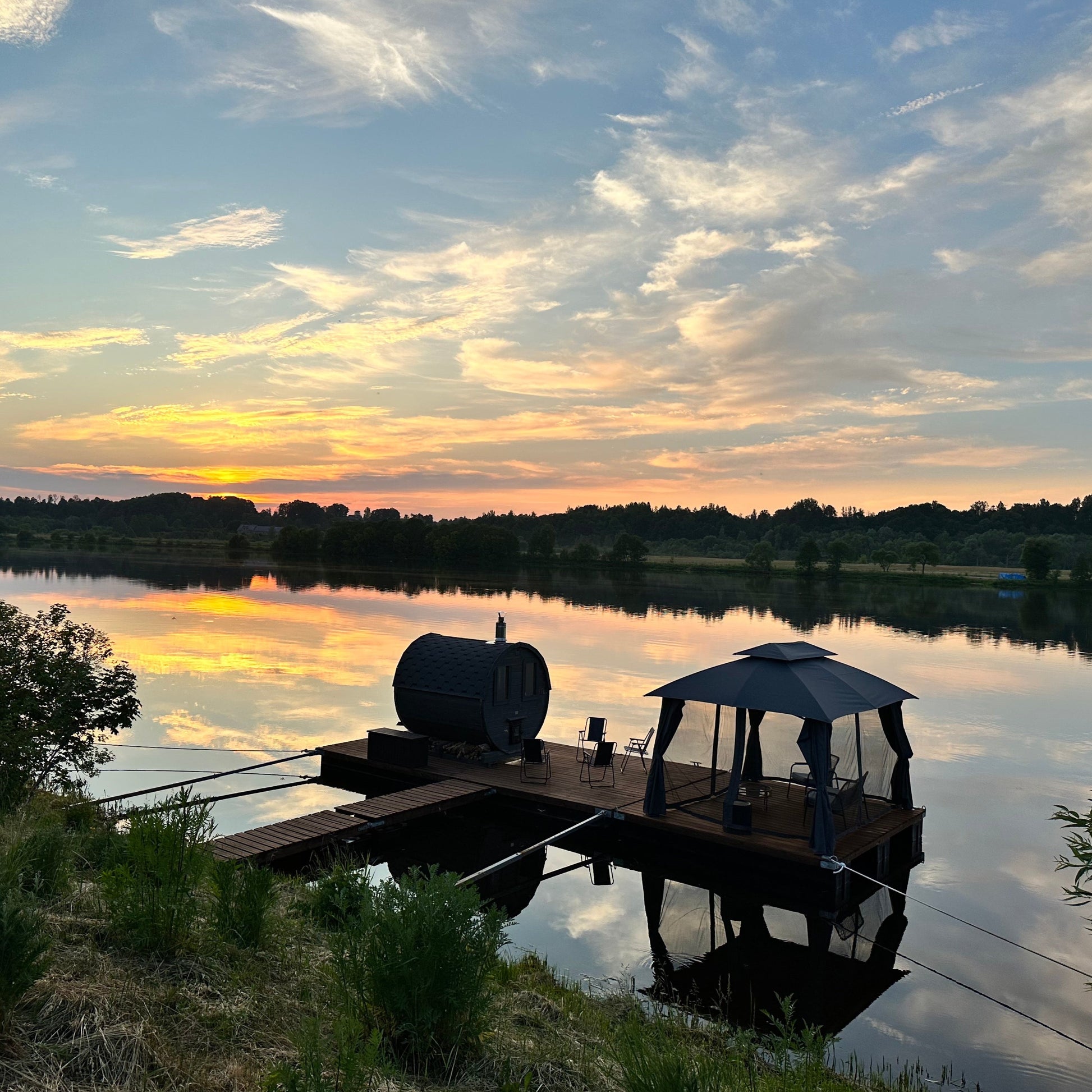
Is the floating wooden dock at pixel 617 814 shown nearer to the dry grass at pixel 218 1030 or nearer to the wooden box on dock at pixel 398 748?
the wooden box on dock at pixel 398 748

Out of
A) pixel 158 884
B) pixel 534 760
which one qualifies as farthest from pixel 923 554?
pixel 158 884

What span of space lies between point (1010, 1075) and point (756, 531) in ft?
528

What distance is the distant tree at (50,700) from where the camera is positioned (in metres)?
13.4

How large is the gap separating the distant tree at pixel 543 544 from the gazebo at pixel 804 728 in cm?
11263

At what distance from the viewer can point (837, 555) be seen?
120 m

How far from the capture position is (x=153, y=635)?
136ft

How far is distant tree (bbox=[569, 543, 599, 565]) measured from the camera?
430 ft

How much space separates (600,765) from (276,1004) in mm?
11919

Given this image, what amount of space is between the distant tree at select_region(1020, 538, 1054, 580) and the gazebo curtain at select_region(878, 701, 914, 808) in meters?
100

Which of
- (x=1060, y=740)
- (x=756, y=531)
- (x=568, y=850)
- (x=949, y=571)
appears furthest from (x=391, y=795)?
(x=756, y=531)

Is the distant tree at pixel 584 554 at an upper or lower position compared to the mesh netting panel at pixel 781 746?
upper

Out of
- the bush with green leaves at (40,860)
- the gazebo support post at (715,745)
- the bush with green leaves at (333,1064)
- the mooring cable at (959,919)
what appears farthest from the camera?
the gazebo support post at (715,745)

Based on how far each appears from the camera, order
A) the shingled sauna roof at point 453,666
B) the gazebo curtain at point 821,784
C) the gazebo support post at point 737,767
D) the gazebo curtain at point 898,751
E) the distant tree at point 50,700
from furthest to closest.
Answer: the shingled sauna roof at point 453,666, the gazebo curtain at point 898,751, the gazebo support post at point 737,767, the gazebo curtain at point 821,784, the distant tree at point 50,700

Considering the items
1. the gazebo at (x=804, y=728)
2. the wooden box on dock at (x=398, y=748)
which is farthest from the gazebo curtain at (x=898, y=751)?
the wooden box on dock at (x=398, y=748)
